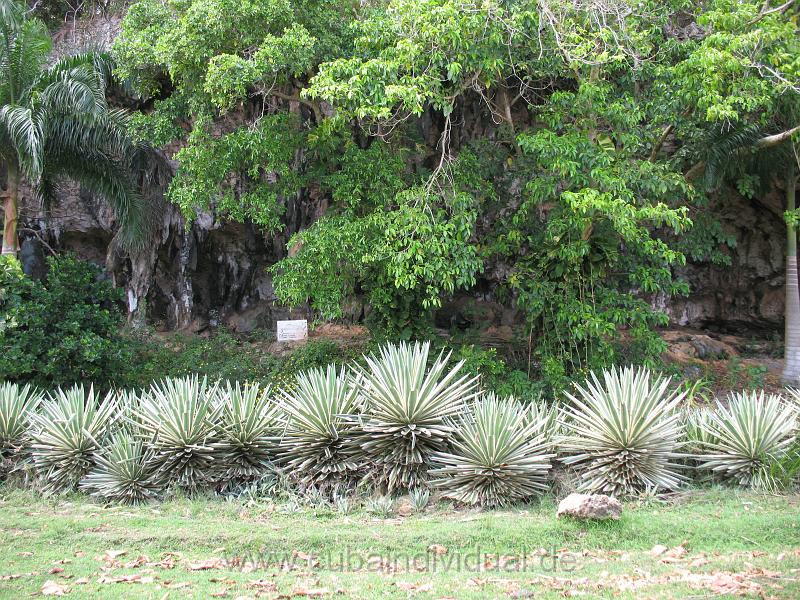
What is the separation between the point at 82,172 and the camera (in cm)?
1297

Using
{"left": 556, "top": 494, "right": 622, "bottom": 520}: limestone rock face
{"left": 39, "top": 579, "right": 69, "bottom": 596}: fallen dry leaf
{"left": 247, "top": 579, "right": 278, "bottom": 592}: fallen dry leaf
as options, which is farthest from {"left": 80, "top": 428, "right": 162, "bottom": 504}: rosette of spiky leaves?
{"left": 556, "top": 494, "right": 622, "bottom": 520}: limestone rock face

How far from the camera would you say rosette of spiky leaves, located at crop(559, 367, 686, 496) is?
686 cm

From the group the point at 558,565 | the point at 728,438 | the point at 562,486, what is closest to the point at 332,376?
the point at 562,486

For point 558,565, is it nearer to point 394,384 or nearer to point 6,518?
point 394,384

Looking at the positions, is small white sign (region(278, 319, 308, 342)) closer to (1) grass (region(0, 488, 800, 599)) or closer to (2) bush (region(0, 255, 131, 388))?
(2) bush (region(0, 255, 131, 388))

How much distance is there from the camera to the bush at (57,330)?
10.9 metres

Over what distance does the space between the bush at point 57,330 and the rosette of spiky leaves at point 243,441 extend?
457 cm

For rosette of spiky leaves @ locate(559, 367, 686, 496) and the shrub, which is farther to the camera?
the shrub

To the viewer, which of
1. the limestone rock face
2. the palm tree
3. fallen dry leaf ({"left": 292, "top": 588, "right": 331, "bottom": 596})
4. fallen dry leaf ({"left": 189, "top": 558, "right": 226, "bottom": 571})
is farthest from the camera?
the palm tree

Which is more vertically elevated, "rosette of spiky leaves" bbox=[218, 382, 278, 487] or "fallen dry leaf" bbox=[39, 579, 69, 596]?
"rosette of spiky leaves" bbox=[218, 382, 278, 487]

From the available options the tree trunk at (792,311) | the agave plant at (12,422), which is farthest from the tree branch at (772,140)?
the agave plant at (12,422)

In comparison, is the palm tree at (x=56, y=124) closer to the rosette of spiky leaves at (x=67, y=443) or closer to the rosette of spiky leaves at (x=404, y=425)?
the rosette of spiky leaves at (x=67, y=443)

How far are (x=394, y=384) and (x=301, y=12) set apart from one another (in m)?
6.76

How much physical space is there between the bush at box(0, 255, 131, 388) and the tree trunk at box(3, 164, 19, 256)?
1269 millimetres
